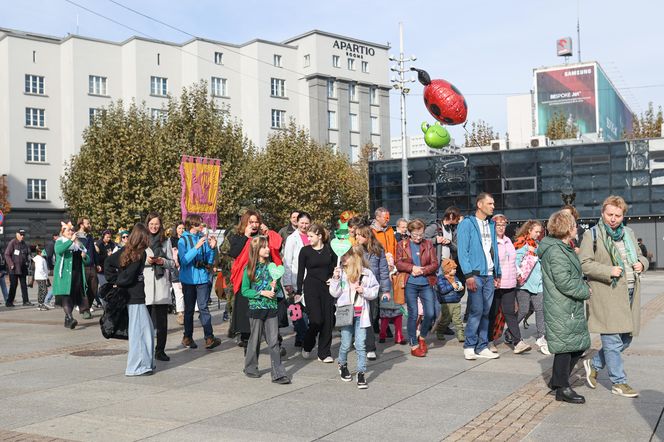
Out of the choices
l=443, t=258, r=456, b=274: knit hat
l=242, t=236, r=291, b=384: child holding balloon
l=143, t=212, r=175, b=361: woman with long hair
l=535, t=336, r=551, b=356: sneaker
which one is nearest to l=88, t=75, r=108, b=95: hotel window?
l=143, t=212, r=175, b=361: woman with long hair

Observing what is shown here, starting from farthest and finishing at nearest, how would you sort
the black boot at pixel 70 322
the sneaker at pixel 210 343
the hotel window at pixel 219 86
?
1. the hotel window at pixel 219 86
2. the black boot at pixel 70 322
3. the sneaker at pixel 210 343

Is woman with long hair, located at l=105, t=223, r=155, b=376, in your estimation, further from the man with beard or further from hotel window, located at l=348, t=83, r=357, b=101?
hotel window, located at l=348, t=83, r=357, b=101

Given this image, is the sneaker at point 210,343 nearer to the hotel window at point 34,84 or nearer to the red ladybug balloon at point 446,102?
the red ladybug balloon at point 446,102

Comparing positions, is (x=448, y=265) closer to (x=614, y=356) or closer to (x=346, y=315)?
(x=346, y=315)

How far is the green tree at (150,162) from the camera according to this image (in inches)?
1569

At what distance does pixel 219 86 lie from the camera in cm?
6519

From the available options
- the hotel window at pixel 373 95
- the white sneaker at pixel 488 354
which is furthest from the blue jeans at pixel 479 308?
the hotel window at pixel 373 95

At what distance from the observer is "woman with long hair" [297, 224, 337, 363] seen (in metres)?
9.09

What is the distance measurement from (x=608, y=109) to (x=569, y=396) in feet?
316

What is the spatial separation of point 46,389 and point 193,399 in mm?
1688

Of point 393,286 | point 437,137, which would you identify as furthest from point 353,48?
point 393,286

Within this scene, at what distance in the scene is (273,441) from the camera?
562 cm

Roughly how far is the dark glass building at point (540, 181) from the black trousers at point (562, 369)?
113 feet

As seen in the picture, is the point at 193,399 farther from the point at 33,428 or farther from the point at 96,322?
the point at 96,322
